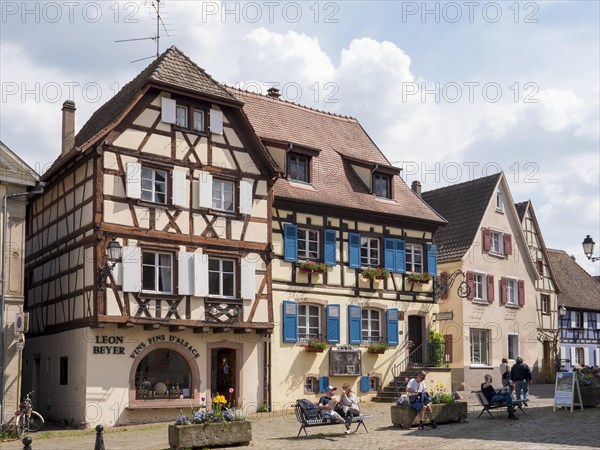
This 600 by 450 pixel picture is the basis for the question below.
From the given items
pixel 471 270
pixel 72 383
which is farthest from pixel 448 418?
pixel 471 270

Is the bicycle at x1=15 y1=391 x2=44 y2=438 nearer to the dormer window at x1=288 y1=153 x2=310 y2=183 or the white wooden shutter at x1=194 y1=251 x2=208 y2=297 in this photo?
the white wooden shutter at x1=194 y1=251 x2=208 y2=297

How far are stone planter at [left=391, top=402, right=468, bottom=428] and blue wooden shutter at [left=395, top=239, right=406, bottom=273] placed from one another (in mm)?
10219

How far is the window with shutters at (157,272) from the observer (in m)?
24.5

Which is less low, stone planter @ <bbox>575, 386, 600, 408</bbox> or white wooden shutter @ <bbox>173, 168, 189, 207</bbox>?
white wooden shutter @ <bbox>173, 168, 189, 207</bbox>

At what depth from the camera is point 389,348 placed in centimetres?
3075

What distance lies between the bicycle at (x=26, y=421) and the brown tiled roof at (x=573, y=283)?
30.8m

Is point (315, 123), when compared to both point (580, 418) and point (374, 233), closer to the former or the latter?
point (374, 233)

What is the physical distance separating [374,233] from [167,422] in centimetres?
1052

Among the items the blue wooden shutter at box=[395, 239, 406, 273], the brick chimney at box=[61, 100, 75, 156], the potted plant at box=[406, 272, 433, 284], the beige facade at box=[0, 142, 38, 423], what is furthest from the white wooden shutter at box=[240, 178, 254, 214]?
the potted plant at box=[406, 272, 433, 284]

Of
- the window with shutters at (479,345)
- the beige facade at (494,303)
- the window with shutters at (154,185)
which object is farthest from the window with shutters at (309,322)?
the window with shutters at (479,345)

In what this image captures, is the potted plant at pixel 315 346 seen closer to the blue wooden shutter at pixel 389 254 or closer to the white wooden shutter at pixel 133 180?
the blue wooden shutter at pixel 389 254

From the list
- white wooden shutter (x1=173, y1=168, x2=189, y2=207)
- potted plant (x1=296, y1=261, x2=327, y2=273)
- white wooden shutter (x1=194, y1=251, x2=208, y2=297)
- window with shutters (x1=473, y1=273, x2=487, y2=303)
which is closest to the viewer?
white wooden shutter (x1=194, y1=251, x2=208, y2=297)

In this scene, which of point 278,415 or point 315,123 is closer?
point 278,415

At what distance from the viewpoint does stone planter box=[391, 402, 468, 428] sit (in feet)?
68.1
